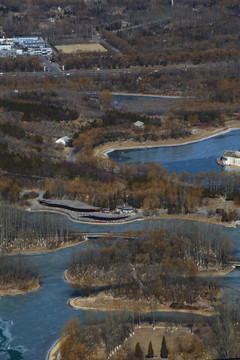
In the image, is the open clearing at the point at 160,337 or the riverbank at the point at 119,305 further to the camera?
the riverbank at the point at 119,305

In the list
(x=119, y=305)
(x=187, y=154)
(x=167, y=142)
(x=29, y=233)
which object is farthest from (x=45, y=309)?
(x=167, y=142)

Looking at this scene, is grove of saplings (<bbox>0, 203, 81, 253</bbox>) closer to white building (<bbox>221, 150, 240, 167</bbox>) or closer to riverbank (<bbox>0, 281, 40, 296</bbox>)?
riverbank (<bbox>0, 281, 40, 296</bbox>)

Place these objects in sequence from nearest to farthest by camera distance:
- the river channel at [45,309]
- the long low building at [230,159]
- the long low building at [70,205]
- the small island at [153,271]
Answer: the river channel at [45,309]
the small island at [153,271]
the long low building at [70,205]
the long low building at [230,159]

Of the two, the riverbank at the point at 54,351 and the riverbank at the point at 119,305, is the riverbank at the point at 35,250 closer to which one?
the riverbank at the point at 119,305

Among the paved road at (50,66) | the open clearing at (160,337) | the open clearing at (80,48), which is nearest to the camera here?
the open clearing at (160,337)

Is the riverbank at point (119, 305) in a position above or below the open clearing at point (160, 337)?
above

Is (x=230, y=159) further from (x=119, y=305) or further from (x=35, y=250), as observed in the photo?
(x=119, y=305)

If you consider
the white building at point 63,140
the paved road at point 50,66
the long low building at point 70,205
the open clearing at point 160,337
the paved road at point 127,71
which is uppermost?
the paved road at point 50,66

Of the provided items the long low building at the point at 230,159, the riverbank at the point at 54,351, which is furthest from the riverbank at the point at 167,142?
the riverbank at the point at 54,351
